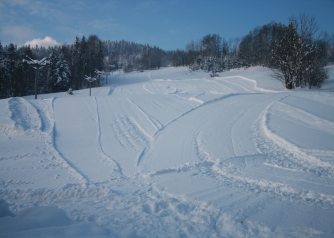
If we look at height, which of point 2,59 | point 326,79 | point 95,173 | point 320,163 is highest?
point 2,59

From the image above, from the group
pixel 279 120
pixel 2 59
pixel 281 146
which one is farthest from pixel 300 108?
pixel 2 59

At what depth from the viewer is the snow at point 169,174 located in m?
3.15

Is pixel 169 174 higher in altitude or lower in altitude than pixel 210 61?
A: lower

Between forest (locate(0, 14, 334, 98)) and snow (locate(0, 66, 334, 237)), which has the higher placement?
forest (locate(0, 14, 334, 98))

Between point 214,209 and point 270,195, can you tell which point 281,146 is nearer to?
point 270,195

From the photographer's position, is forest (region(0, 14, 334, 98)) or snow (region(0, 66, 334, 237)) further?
forest (region(0, 14, 334, 98))

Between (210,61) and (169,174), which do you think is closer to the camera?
(169,174)

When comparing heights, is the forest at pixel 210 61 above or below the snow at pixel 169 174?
above

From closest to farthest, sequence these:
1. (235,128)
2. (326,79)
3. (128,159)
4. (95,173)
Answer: (95,173), (128,159), (235,128), (326,79)

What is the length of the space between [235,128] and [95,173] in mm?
6748

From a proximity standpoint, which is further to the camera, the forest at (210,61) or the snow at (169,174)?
the forest at (210,61)

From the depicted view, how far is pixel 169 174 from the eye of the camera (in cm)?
530

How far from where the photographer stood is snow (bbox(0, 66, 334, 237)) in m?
3.15

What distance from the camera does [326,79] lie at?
24719 millimetres
